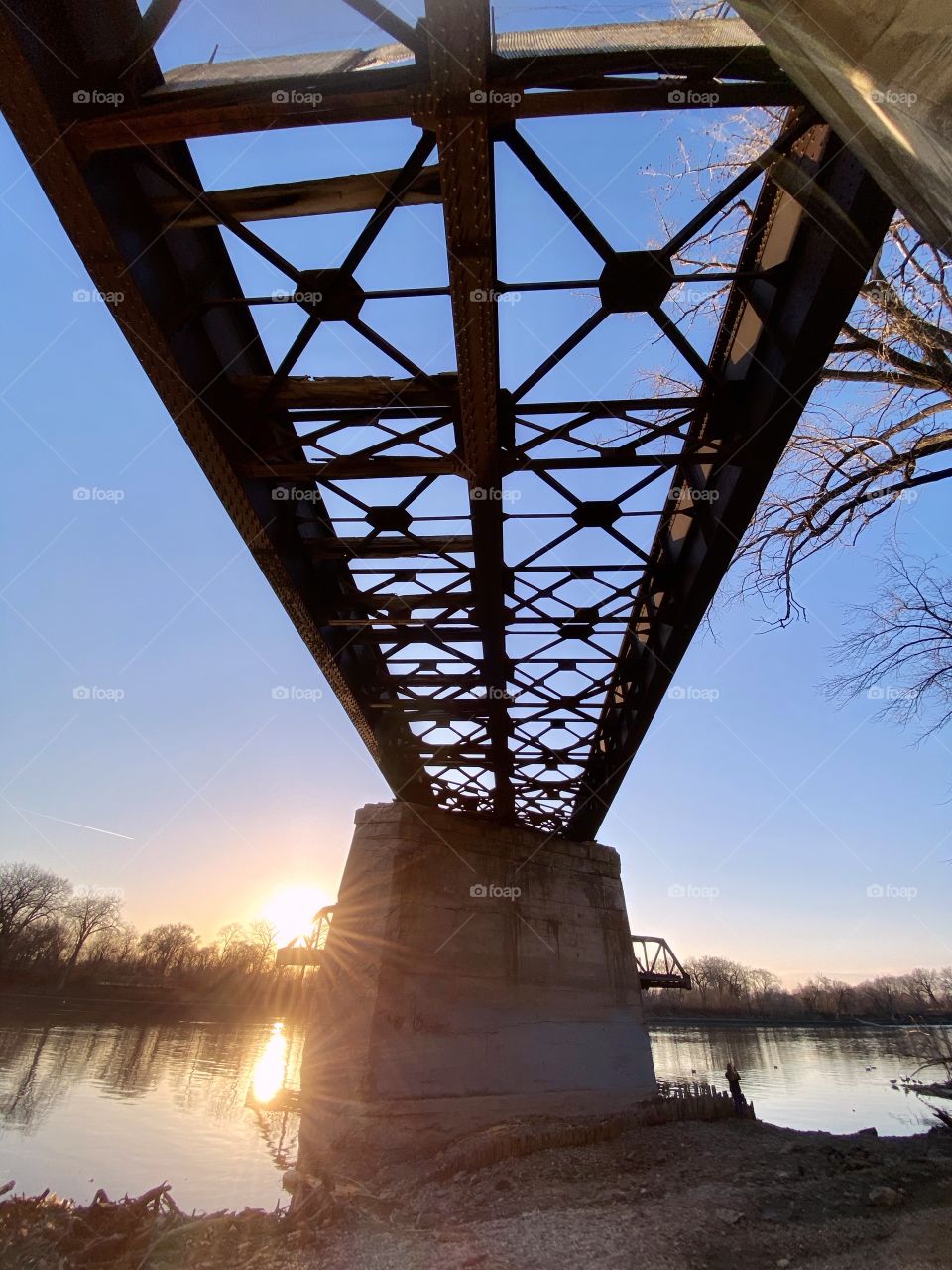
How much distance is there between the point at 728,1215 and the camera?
7.25 m

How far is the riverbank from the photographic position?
6.05 metres

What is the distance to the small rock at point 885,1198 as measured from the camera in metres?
7.45

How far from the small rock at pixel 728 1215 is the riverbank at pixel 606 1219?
2cm

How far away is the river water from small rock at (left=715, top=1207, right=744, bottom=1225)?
8.94 metres

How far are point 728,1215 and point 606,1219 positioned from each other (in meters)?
1.42
